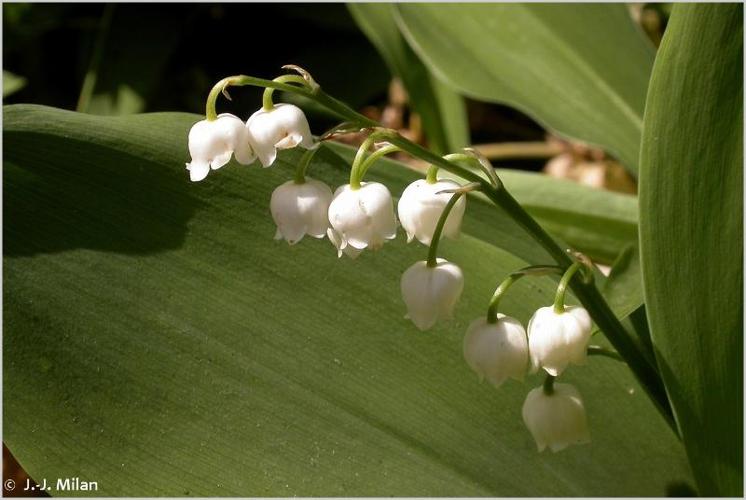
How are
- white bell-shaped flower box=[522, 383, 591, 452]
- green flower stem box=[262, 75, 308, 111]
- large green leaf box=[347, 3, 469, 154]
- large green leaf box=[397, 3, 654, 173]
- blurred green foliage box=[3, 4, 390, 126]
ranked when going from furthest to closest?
1. blurred green foliage box=[3, 4, 390, 126]
2. large green leaf box=[347, 3, 469, 154]
3. large green leaf box=[397, 3, 654, 173]
4. white bell-shaped flower box=[522, 383, 591, 452]
5. green flower stem box=[262, 75, 308, 111]

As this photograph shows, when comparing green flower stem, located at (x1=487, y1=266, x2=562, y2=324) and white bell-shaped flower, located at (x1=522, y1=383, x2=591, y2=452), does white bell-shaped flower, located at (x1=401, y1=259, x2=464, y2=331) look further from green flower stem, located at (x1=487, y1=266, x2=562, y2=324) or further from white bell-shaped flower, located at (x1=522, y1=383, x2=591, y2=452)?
white bell-shaped flower, located at (x1=522, y1=383, x2=591, y2=452)

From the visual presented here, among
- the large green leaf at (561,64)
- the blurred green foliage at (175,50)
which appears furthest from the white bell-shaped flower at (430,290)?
the blurred green foliage at (175,50)

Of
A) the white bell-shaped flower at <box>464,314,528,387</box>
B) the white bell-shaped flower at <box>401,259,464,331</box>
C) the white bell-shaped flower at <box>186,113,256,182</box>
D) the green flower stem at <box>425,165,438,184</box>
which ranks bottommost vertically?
the white bell-shaped flower at <box>464,314,528,387</box>

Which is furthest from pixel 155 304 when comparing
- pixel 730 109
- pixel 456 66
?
pixel 456 66

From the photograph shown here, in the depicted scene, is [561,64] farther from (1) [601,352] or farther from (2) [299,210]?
(2) [299,210]

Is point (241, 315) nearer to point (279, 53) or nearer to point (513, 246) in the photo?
point (513, 246)

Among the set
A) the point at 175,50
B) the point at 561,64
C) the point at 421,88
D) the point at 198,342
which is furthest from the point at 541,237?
the point at 175,50

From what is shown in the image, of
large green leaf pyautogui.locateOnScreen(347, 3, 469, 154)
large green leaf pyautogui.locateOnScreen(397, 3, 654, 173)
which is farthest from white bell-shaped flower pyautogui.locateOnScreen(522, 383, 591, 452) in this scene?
large green leaf pyautogui.locateOnScreen(347, 3, 469, 154)

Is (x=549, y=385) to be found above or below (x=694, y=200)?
below
